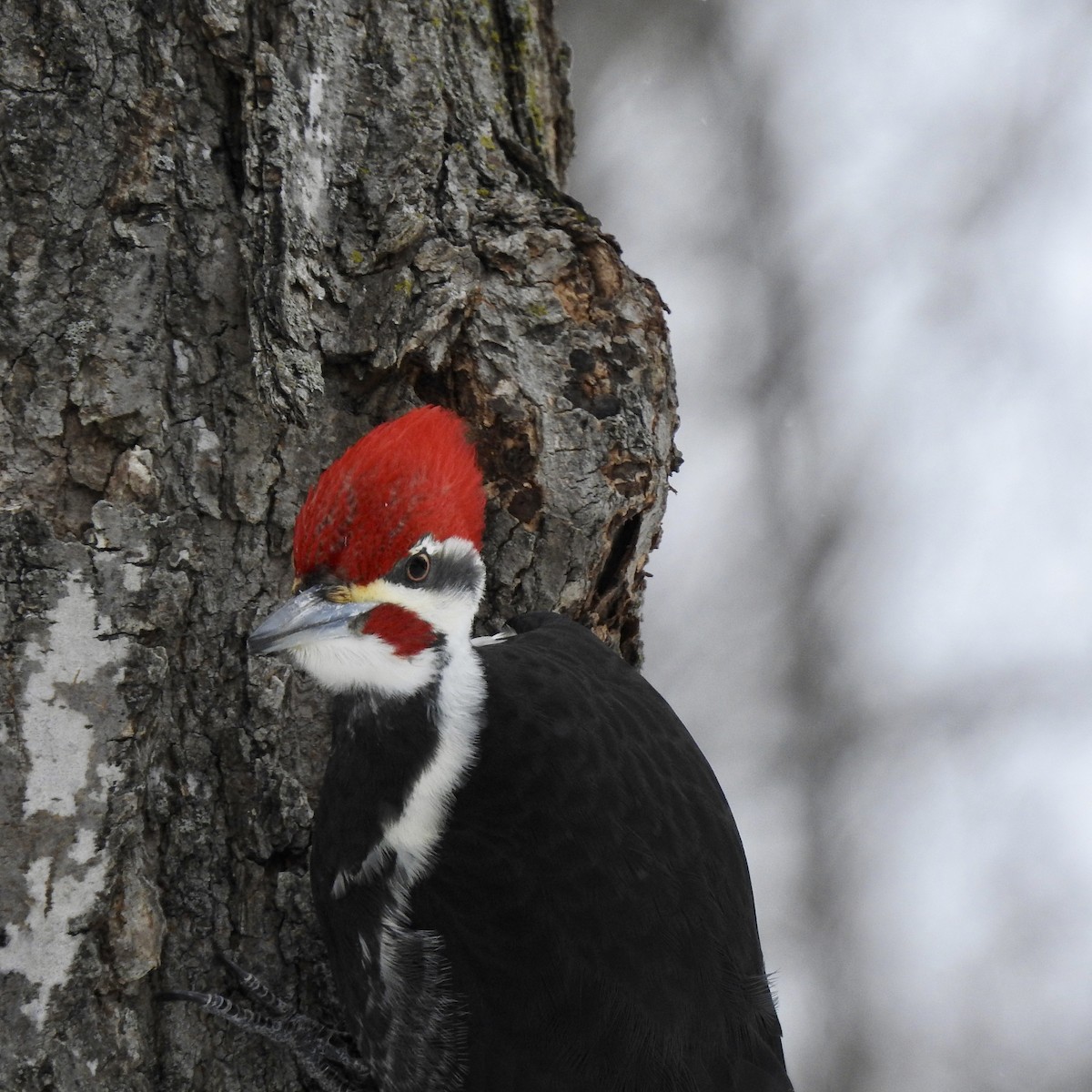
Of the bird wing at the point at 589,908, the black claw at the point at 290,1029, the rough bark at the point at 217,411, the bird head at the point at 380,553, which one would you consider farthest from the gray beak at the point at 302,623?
the black claw at the point at 290,1029

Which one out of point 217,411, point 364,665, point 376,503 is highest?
point 217,411

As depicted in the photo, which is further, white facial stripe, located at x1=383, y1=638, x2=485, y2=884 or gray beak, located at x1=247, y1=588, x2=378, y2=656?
white facial stripe, located at x1=383, y1=638, x2=485, y2=884

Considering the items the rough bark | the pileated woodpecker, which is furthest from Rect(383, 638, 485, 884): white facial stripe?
the rough bark

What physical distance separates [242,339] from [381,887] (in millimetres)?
831

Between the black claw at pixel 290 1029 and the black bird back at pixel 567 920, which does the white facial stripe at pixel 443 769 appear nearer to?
the black bird back at pixel 567 920

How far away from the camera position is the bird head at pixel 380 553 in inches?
53.9

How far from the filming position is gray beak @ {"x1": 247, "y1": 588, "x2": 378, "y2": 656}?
1354 mm

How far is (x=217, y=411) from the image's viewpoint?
1.60 metres

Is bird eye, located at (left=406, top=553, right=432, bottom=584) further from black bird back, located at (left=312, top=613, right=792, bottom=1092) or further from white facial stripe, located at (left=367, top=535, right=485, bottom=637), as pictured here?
black bird back, located at (left=312, top=613, right=792, bottom=1092)

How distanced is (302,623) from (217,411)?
0.42 m

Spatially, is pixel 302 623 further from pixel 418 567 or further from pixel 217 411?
→ pixel 217 411

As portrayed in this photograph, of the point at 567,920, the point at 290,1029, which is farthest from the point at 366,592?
the point at 290,1029

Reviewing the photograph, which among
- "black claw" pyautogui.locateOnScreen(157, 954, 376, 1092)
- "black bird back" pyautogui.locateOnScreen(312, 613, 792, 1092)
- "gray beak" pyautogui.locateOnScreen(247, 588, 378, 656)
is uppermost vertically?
"gray beak" pyautogui.locateOnScreen(247, 588, 378, 656)

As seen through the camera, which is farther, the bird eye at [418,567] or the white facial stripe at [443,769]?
the white facial stripe at [443,769]
